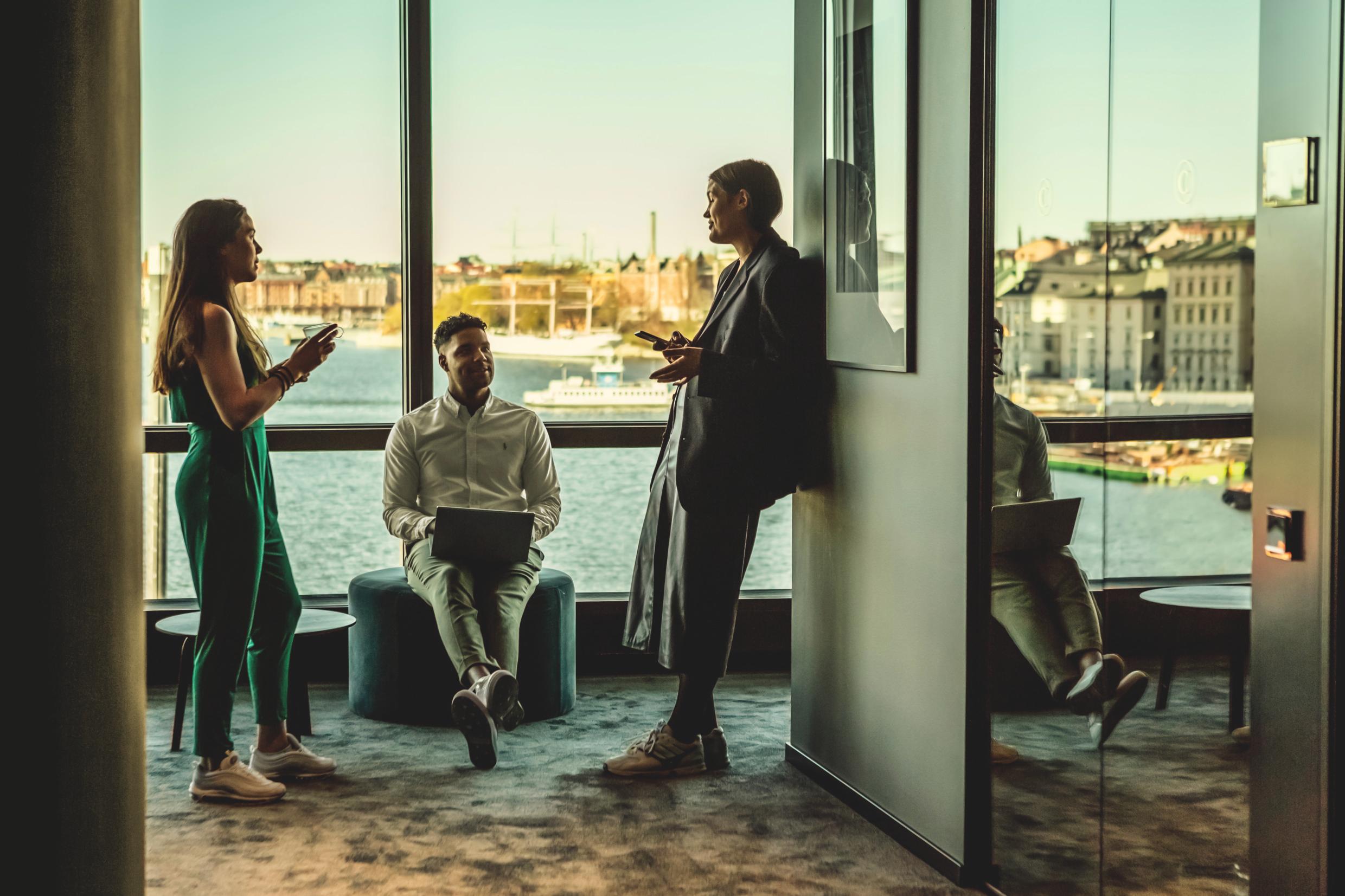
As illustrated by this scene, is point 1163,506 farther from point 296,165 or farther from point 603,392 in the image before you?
point 296,165

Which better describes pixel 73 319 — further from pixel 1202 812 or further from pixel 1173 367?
pixel 1202 812

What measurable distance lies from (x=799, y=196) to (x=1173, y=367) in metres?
1.79

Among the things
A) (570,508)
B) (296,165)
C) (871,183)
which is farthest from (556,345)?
(570,508)

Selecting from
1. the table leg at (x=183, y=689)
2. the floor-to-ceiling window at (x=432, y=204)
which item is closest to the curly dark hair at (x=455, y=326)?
the floor-to-ceiling window at (x=432, y=204)

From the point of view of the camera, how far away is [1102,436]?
103 inches

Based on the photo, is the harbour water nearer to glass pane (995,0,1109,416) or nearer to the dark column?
glass pane (995,0,1109,416)

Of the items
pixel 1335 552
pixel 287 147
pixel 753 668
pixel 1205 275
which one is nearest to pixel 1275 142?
pixel 1205 275

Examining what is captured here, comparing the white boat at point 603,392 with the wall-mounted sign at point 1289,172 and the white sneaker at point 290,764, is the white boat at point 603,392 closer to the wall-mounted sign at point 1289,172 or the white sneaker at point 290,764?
the white sneaker at point 290,764

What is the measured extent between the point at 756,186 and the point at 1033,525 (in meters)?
1.46

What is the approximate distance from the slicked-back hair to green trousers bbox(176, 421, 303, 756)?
1.43 m

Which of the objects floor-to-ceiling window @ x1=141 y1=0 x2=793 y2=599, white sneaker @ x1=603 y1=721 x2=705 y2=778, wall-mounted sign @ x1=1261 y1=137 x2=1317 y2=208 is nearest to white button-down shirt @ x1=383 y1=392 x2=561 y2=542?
floor-to-ceiling window @ x1=141 y1=0 x2=793 y2=599

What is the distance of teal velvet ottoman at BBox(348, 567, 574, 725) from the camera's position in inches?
173

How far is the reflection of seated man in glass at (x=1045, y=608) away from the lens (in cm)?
258

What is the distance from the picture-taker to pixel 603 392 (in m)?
5.53
